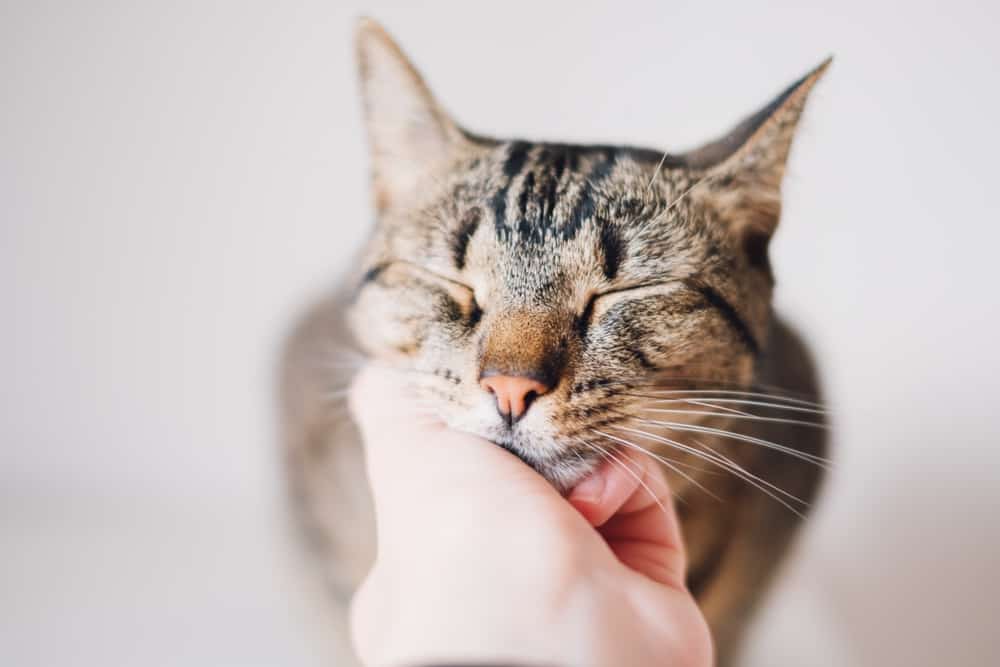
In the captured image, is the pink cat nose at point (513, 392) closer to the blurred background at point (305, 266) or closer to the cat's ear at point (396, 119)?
the cat's ear at point (396, 119)

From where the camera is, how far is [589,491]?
0.56 m

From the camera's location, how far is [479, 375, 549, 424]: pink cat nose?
54 cm

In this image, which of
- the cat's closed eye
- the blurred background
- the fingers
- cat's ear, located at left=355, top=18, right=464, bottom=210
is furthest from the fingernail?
the blurred background

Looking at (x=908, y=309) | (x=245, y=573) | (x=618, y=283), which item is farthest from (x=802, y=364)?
(x=245, y=573)

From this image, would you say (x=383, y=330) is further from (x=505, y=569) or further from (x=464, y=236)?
(x=505, y=569)

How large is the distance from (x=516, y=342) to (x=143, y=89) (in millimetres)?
832

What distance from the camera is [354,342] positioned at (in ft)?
2.69

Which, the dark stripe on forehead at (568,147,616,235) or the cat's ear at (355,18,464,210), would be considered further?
the cat's ear at (355,18,464,210)

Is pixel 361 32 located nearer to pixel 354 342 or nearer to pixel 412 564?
pixel 354 342

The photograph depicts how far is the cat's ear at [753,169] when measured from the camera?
2.09ft

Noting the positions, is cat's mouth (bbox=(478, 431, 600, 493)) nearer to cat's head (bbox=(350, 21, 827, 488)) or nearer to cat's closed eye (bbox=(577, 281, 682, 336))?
cat's head (bbox=(350, 21, 827, 488))

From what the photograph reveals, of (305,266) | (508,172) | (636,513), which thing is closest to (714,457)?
(636,513)

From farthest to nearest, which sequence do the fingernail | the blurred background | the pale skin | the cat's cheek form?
the blurred background, the cat's cheek, the fingernail, the pale skin

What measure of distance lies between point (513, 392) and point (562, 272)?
4.9 inches
